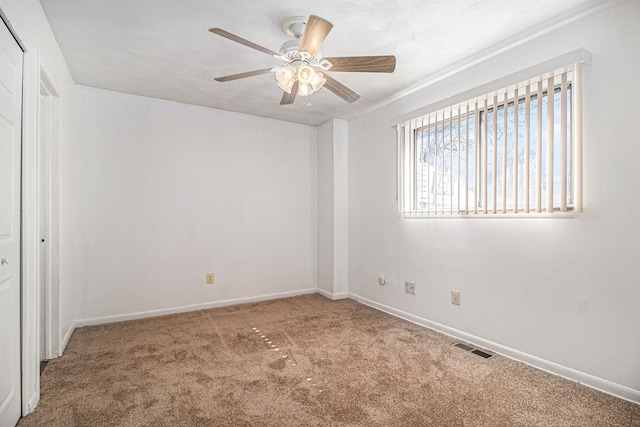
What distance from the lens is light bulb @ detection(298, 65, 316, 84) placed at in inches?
78.5

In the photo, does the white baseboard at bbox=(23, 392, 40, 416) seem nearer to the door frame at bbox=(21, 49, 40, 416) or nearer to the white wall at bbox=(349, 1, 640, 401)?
the door frame at bbox=(21, 49, 40, 416)

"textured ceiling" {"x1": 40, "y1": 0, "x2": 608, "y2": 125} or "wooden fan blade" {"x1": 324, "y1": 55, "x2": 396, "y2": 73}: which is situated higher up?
"textured ceiling" {"x1": 40, "y1": 0, "x2": 608, "y2": 125}

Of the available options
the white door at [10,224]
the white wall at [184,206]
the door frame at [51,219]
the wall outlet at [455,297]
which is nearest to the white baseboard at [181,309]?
the white wall at [184,206]

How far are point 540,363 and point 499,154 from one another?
1486 millimetres

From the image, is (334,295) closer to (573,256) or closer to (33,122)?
(573,256)

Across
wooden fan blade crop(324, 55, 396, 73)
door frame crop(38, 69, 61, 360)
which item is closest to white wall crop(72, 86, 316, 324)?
door frame crop(38, 69, 61, 360)

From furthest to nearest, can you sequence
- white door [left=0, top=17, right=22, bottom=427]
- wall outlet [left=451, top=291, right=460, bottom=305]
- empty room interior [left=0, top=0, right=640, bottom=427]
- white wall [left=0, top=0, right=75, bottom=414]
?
wall outlet [left=451, top=291, right=460, bottom=305]
empty room interior [left=0, top=0, right=640, bottom=427]
white wall [left=0, top=0, right=75, bottom=414]
white door [left=0, top=17, right=22, bottom=427]

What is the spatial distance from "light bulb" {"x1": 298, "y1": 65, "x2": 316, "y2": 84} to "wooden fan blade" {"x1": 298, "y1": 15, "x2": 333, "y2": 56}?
0.11m

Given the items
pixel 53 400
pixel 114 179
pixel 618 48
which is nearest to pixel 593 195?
pixel 618 48

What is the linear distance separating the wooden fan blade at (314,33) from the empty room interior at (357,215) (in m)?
0.02

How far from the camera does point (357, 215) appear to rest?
4.16 meters

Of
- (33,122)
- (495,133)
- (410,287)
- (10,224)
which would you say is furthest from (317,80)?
(410,287)

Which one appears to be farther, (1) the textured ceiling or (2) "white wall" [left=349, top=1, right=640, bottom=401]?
(1) the textured ceiling

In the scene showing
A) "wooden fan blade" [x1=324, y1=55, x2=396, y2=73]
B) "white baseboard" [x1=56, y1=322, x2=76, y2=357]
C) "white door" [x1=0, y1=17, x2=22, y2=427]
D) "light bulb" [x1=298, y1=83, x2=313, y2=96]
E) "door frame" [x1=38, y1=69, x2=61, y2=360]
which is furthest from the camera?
"white baseboard" [x1=56, y1=322, x2=76, y2=357]
